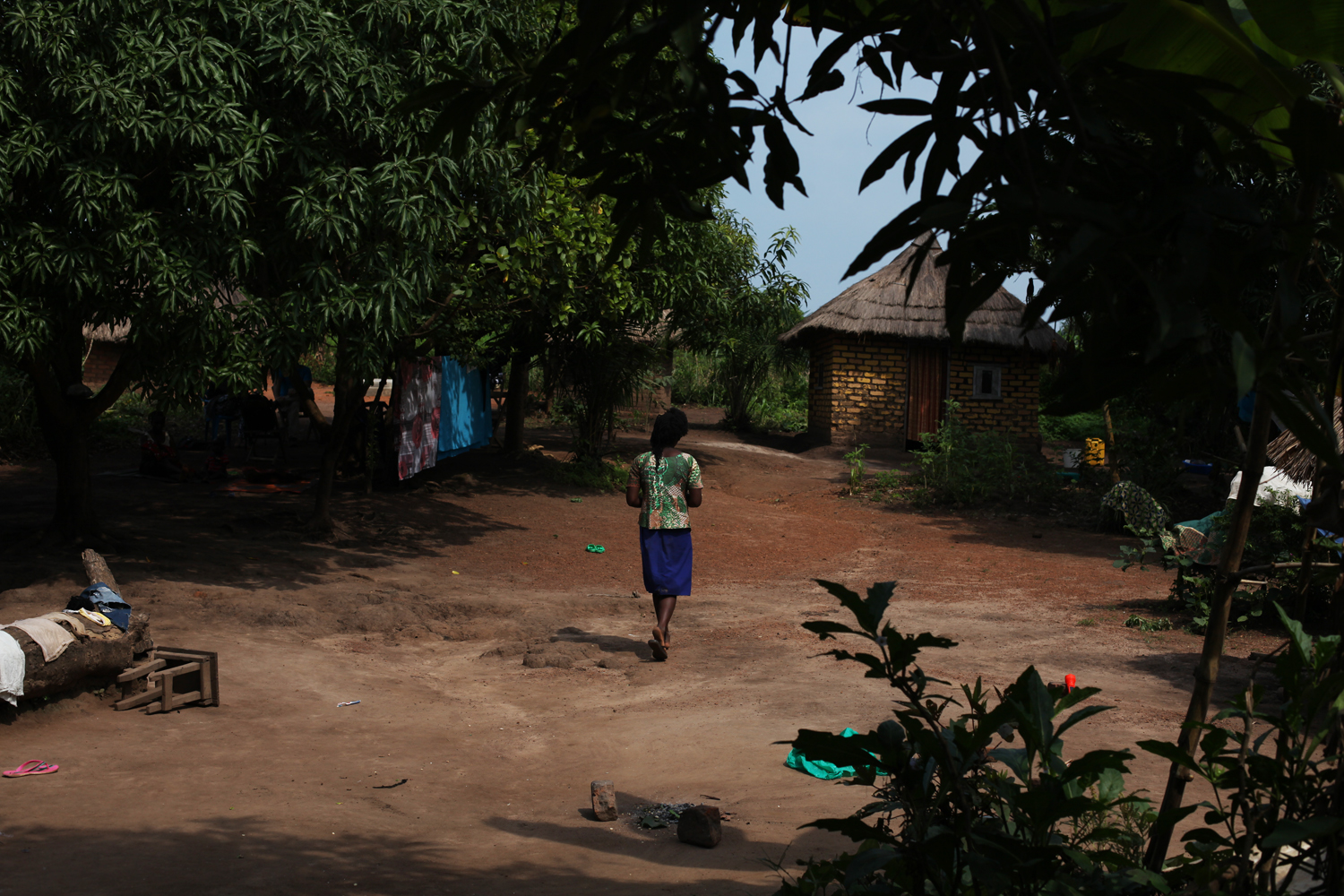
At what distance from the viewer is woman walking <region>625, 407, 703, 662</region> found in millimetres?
6672

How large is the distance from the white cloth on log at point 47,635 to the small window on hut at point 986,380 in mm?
16919

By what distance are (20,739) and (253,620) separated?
2.46 metres

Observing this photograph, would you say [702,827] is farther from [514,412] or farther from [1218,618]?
[514,412]

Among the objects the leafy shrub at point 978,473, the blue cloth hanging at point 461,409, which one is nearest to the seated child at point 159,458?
the blue cloth hanging at point 461,409

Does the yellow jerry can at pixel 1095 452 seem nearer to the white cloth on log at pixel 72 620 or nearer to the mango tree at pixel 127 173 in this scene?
the mango tree at pixel 127 173

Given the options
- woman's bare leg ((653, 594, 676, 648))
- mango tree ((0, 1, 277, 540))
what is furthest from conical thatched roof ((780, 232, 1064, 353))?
mango tree ((0, 1, 277, 540))

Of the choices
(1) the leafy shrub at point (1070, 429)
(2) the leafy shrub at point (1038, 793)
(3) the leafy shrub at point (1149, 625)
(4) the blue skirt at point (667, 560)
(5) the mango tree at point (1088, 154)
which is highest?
(5) the mango tree at point (1088, 154)

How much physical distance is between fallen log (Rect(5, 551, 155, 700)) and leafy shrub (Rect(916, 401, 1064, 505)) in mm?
10779

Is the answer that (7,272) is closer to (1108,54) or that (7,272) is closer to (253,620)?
(253,620)

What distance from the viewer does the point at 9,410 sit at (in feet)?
50.4

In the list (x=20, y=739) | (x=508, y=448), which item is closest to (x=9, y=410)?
(x=508, y=448)

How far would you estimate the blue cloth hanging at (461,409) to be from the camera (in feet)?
46.7

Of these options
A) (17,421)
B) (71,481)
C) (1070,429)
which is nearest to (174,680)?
(71,481)

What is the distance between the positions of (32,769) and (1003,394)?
58.4 feet
